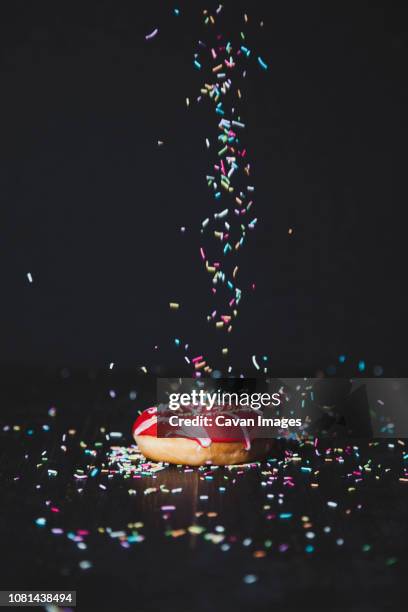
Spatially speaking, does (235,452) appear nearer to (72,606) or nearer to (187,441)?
(187,441)

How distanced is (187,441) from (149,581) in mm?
794

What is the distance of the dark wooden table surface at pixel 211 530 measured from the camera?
4.61 feet

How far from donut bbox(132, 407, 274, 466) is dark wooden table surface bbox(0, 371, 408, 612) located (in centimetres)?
4

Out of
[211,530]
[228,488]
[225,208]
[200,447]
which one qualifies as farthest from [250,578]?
[225,208]

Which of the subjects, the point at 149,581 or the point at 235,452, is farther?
the point at 235,452

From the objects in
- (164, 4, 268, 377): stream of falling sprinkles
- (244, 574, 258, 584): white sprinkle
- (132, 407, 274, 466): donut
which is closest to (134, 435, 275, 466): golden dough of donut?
(132, 407, 274, 466): donut

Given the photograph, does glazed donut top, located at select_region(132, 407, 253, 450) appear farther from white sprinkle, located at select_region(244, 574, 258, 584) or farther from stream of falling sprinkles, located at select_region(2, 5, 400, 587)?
white sprinkle, located at select_region(244, 574, 258, 584)

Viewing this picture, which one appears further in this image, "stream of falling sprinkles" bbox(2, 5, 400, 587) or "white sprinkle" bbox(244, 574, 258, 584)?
"stream of falling sprinkles" bbox(2, 5, 400, 587)

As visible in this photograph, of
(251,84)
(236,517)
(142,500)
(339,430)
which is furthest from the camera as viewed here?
(251,84)

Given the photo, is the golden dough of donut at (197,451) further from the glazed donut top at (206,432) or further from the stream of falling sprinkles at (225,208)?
the stream of falling sprinkles at (225,208)

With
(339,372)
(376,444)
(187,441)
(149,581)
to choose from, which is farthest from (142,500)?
(339,372)

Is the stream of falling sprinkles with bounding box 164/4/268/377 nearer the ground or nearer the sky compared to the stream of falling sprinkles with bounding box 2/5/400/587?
nearer the sky

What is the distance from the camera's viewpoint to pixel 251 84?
462 centimetres

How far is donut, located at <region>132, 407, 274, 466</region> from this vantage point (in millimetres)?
2219
